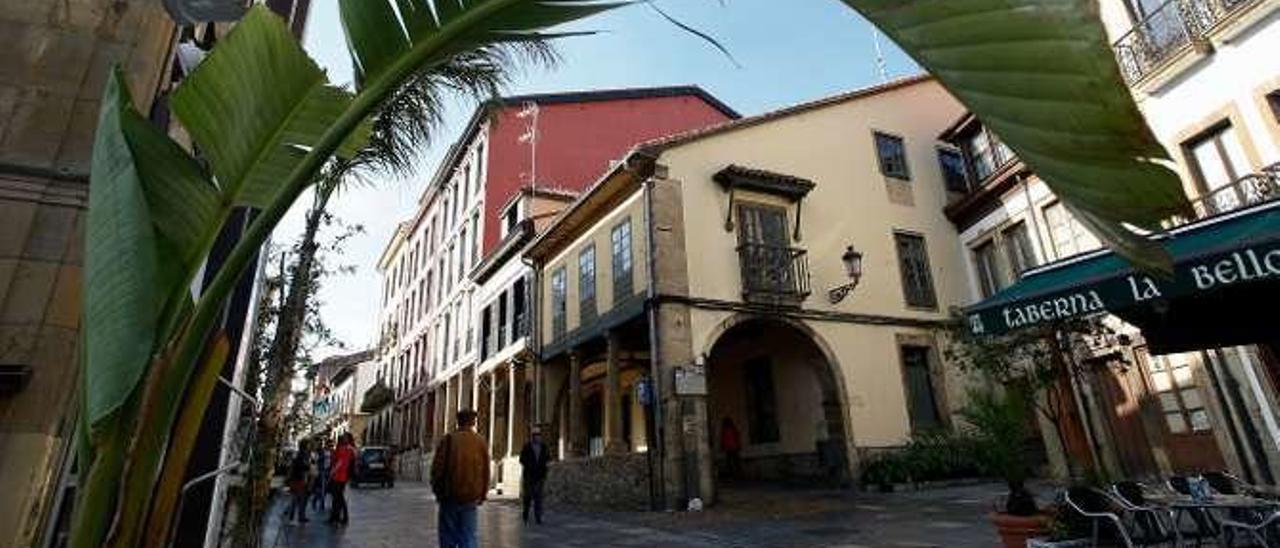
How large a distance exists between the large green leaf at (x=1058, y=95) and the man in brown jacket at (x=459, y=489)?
20.4ft

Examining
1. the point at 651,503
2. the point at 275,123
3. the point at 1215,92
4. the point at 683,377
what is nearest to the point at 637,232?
the point at 683,377

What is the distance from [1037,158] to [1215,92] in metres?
12.6

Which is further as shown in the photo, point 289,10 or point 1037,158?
point 289,10

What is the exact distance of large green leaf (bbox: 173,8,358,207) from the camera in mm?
1124

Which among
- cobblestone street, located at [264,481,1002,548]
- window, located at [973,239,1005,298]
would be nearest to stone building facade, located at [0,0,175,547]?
cobblestone street, located at [264,481,1002,548]

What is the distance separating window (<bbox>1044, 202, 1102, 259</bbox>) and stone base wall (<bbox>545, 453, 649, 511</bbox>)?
359 inches

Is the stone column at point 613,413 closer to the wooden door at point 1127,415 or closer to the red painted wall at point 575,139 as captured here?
the wooden door at point 1127,415

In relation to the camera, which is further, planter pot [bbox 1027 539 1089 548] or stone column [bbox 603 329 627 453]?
stone column [bbox 603 329 627 453]

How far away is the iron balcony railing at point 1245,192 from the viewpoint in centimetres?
912

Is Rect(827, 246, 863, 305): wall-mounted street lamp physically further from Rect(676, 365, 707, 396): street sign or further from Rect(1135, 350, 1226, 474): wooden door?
Rect(1135, 350, 1226, 474): wooden door

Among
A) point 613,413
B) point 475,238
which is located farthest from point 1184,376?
point 475,238

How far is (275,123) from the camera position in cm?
120

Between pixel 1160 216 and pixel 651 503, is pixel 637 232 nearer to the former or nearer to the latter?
pixel 651 503

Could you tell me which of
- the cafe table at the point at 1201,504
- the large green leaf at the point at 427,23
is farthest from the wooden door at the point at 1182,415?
the large green leaf at the point at 427,23
